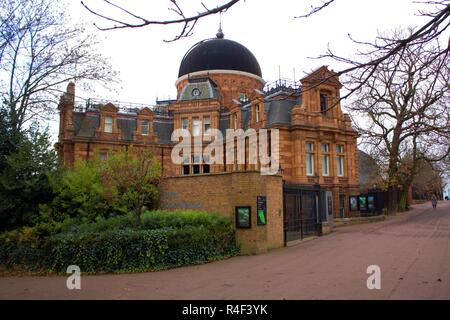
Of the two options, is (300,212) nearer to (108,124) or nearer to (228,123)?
(228,123)

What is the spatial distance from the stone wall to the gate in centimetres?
108

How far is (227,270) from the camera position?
11.5 meters

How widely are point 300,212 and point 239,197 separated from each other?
4508 millimetres

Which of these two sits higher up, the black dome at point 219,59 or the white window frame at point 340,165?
the black dome at point 219,59

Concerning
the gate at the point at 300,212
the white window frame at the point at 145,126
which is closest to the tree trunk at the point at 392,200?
the gate at the point at 300,212

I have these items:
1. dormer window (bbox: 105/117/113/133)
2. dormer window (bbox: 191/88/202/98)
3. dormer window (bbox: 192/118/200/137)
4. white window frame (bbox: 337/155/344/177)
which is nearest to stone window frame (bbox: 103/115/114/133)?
dormer window (bbox: 105/117/113/133)

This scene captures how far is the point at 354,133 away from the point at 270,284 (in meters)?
25.5

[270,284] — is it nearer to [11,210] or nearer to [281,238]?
[281,238]

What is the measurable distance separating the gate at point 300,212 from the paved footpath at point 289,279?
2.35m

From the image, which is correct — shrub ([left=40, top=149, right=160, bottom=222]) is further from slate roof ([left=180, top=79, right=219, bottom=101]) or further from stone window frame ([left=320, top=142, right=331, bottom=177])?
slate roof ([left=180, top=79, right=219, bottom=101])

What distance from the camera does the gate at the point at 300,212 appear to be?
56.9 feet

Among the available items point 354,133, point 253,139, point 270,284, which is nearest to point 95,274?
point 270,284

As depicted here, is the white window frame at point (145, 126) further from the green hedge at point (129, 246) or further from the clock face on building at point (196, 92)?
the green hedge at point (129, 246)

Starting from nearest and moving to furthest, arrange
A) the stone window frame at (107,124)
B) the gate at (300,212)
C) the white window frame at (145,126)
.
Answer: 1. the gate at (300,212)
2. the stone window frame at (107,124)
3. the white window frame at (145,126)
